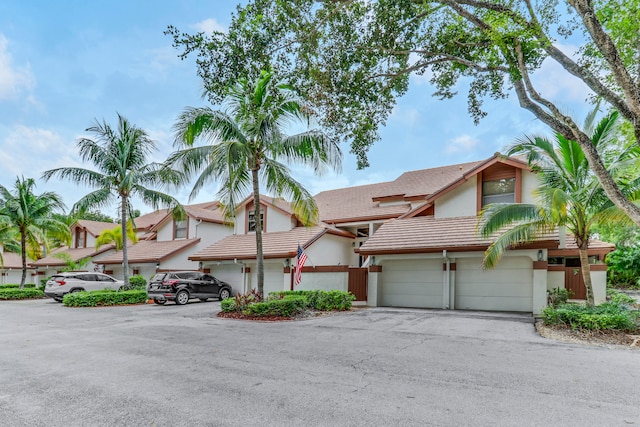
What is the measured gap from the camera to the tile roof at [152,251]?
79.3 ft

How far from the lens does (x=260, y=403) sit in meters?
4.90

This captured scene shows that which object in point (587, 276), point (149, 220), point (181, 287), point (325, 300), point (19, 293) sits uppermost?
point (149, 220)

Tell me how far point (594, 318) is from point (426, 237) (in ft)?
22.5

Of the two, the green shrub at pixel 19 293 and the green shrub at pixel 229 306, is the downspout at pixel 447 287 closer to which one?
the green shrub at pixel 229 306

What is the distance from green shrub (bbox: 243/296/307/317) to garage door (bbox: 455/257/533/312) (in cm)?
709

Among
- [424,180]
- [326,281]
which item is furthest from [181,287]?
[424,180]

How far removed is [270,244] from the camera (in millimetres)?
20203

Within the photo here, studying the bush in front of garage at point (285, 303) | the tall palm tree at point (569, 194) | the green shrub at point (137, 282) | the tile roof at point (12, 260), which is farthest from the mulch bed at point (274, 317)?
the tile roof at point (12, 260)

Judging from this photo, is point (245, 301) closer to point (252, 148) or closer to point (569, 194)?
point (252, 148)

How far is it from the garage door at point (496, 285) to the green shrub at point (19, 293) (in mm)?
25698

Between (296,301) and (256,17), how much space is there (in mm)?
9094

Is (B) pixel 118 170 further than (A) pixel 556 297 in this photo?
Yes

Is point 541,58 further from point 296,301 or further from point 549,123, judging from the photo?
point 296,301

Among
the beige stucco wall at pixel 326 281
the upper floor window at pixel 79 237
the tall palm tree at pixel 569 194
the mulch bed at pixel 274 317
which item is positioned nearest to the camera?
the tall palm tree at pixel 569 194
